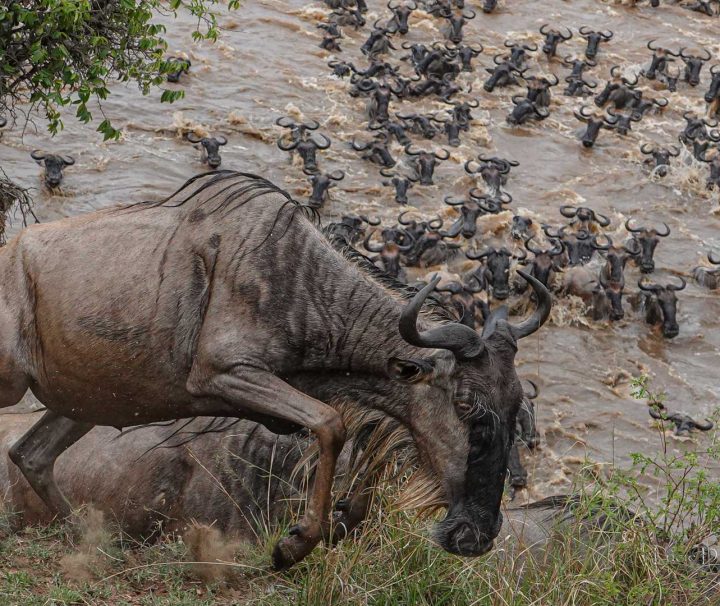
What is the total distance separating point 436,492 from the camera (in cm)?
527

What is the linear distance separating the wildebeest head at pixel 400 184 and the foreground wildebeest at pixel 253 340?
15.8 meters

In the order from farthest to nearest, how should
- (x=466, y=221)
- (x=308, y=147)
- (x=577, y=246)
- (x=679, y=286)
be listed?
(x=308, y=147) < (x=466, y=221) < (x=577, y=246) < (x=679, y=286)

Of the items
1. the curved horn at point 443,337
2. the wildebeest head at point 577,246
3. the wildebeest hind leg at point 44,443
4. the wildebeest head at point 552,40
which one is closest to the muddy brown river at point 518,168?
the wildebeest head at point 552,40

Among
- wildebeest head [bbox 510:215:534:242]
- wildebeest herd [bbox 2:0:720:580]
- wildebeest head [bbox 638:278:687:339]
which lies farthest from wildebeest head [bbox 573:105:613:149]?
wildebeest herd [bbox 2:0:720:580]

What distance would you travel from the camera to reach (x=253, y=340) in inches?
213

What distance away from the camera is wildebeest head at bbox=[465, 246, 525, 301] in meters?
19.3

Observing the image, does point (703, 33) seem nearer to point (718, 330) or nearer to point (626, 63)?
point (626, 63)

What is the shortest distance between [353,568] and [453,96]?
2240cm

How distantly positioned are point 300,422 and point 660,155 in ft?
68.2

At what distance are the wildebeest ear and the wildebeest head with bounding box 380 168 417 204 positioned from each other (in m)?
16.6

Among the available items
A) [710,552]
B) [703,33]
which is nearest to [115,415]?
[710,552]

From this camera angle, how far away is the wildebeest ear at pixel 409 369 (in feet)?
17.4

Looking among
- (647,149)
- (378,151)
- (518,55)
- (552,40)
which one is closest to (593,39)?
(552,40)

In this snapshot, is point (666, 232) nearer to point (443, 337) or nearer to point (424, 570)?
point (424, 570)
